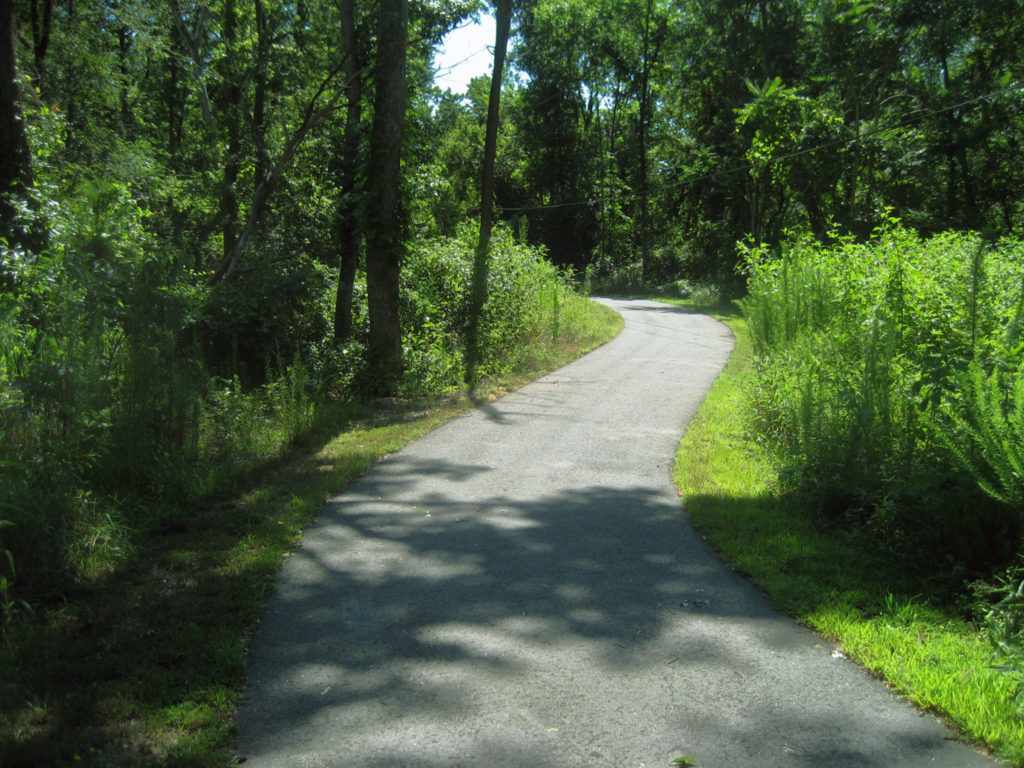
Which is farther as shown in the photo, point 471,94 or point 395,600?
point 471,94

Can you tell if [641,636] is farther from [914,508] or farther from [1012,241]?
[1012,241]

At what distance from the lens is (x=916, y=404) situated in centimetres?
580

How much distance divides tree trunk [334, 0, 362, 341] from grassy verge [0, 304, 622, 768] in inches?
297

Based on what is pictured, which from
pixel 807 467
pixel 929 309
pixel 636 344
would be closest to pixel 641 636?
pixel 807 467

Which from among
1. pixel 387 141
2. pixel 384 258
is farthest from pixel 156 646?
pixel 387 141

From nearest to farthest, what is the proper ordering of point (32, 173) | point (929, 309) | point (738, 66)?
point (929, 309) < point (32, 173) < point (738, 66)

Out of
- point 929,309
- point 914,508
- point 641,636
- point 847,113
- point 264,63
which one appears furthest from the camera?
point 847,113

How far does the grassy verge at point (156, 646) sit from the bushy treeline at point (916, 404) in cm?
446

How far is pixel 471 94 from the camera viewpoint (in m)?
56.8

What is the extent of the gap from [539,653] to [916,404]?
11.7ft

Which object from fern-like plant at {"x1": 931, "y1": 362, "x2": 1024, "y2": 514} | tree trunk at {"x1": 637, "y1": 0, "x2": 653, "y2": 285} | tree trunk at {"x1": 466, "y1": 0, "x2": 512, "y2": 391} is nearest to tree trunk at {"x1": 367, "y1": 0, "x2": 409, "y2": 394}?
tree trunk at {"x1": 466, "y1": 0, "x2": 512, "y2": 391}

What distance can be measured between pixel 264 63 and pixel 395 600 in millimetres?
16377

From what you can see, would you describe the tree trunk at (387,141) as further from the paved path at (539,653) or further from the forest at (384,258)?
the paved path at (539,653)

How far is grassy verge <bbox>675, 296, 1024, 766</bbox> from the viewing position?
363 cm
